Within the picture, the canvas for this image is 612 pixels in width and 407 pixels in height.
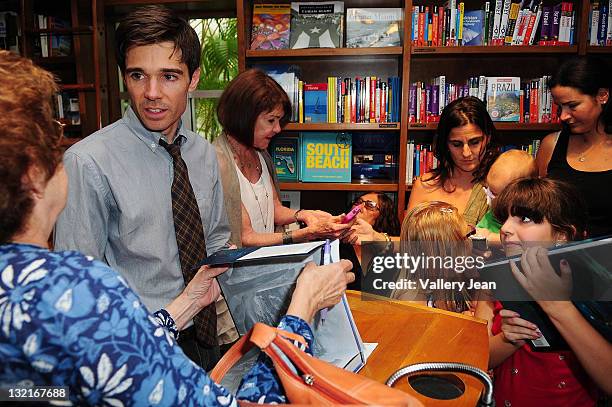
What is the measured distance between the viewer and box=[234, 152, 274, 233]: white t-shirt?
2.36 meters

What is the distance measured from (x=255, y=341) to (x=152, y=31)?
40.9 inches

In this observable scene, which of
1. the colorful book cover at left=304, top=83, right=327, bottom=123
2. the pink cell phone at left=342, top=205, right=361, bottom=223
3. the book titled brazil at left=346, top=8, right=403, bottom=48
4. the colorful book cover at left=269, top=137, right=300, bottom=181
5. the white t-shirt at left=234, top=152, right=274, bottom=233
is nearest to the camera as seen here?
the pink cell phone at left=342, top=205, right=361, bottom=223

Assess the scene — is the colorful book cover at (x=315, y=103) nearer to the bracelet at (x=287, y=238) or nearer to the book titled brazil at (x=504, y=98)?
the book titled brazil at (x=504, y=98)

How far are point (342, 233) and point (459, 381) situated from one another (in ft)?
3.95

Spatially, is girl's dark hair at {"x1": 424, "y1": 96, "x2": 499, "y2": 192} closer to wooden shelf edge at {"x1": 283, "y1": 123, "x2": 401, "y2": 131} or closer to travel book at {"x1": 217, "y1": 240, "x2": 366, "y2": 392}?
wooden shelf edge at {"x1": 283, "y1": 123, "x2": 401, "y2": 131}

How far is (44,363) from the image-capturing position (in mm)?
541

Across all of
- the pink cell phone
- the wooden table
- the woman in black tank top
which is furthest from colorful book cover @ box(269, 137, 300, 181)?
the wooden table

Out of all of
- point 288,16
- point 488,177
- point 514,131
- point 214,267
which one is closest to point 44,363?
point 214,267

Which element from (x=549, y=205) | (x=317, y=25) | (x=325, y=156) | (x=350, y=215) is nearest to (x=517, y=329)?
(x=549, y=205)

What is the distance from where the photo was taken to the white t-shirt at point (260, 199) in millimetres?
2363

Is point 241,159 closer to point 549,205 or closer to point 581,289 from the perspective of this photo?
point 549,205

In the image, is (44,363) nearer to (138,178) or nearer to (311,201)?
(138,178)

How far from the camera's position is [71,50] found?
12.6ft

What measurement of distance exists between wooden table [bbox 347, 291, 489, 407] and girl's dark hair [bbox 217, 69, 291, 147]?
1.09 meters
